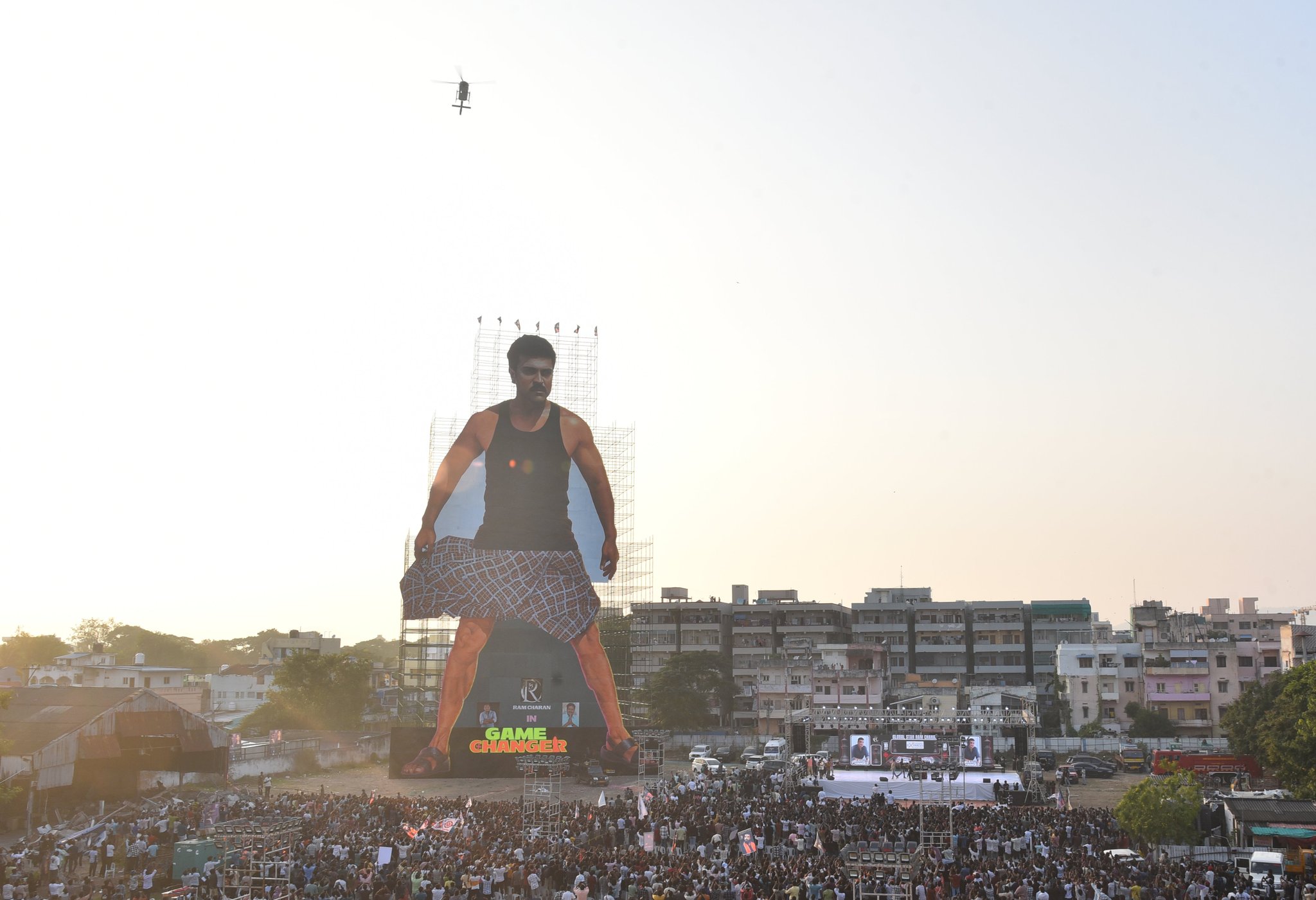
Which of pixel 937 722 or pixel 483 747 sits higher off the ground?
pixel 937 722

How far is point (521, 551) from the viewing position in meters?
45.1

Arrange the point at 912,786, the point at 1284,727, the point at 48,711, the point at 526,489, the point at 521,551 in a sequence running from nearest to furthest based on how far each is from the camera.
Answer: the point at 48,711 → the point at 912,786 → the point at 1284,727 → the point at 521,551 → the point at 526,489

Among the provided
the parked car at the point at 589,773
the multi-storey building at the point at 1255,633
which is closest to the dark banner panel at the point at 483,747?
the parked car at the point at 589,773

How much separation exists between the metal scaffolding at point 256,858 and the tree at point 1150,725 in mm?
46433

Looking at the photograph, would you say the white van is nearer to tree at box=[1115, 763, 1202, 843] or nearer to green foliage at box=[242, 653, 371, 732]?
tree at box=[1115, 763, 1202, 843]

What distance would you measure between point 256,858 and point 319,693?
43.0 metres

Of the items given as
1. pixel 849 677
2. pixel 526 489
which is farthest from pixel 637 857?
pixel 849 677

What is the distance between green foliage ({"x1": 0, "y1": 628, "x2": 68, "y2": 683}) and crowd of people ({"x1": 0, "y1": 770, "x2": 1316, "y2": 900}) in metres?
48.3

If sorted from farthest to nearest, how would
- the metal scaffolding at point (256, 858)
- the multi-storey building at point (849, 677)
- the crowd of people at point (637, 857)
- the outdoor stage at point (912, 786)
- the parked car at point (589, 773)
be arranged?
the multi-storey building at point (849, 677) < the parked car at point (589, 773) < the outdoor stage at point (912, 786) < the metal scaffolding at point (256, 858) < the crowd of people at point (637, 857)

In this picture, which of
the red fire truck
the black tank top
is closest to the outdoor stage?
the red fire truck

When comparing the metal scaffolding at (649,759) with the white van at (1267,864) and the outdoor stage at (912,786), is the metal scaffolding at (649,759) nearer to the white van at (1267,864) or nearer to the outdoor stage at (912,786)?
the outdoor stage at (912,786)

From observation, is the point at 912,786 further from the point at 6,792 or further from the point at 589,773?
the point at 6,792

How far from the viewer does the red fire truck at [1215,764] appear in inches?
1687

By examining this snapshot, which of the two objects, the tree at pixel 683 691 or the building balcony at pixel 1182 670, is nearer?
the building balcony at pixel 1182 670
